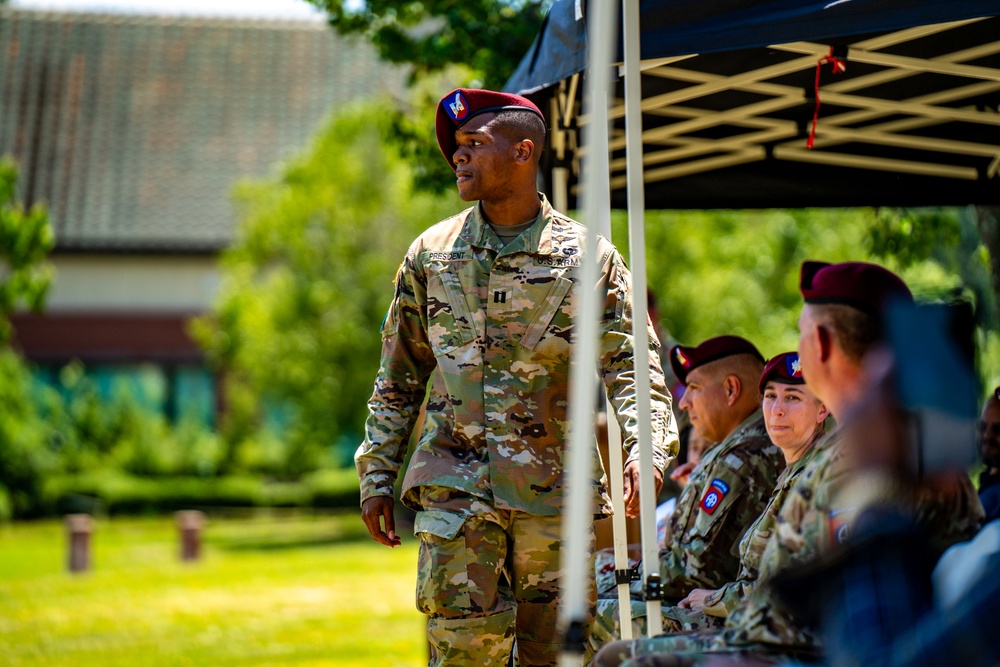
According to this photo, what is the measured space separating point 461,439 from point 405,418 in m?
0.31

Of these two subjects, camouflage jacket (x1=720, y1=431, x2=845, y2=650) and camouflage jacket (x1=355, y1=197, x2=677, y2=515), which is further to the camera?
camouflage jacket (x1=355, y1=197, x2=677, y2=515)

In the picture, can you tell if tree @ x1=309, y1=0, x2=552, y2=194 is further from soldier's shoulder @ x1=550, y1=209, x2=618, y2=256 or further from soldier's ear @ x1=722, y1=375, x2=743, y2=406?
soldier's shoulder @ x1=550, y1=209, x2=618, y2=256

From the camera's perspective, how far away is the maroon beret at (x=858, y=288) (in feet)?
10.5

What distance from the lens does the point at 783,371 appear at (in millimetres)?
4848

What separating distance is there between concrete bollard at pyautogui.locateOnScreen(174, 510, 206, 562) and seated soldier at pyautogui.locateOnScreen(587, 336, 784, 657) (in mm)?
14879

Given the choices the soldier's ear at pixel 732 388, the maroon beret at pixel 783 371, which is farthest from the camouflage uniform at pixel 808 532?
the soldier's ear at pixel 732 388

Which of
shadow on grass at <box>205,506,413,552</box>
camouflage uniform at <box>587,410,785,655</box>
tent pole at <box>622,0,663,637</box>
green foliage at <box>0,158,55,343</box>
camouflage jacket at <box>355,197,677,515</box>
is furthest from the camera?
→ shadow on grass at <box>205,506,413,552</box>

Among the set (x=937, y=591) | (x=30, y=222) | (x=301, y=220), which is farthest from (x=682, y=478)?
(x=301, y=220)

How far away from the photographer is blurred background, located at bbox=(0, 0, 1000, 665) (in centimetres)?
1135

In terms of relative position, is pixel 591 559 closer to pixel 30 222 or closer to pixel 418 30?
pixel 418 30

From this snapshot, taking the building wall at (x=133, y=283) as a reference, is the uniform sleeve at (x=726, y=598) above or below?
below

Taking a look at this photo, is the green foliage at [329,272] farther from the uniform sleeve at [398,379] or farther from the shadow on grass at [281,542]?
the uniform sleeve at [398,379]

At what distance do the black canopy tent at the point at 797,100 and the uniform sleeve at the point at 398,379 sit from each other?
1013 mm

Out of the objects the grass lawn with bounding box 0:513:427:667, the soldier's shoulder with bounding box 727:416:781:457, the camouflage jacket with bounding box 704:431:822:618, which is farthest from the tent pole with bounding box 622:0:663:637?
the grass lawn with bounding box 0:513:427:667
